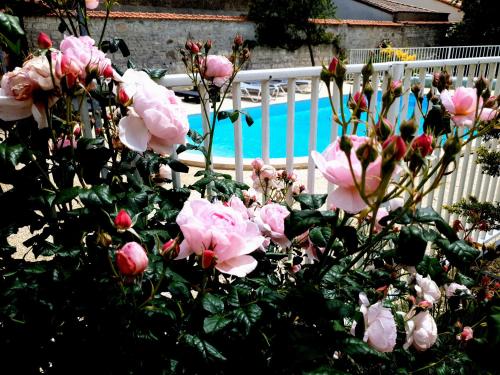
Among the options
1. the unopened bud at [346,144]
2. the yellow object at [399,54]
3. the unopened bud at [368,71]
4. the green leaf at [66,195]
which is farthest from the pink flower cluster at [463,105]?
the yellow object at [399,54]

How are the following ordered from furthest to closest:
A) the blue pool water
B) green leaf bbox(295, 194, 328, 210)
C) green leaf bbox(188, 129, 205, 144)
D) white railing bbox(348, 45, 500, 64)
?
white railing bbox(348, 45, 500, 64), the blue pool water, green leaf bbox(188, 129, 205, 144), green leaf bbox(295, 194, 328, 210)

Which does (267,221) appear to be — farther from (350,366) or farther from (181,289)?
(350,366)

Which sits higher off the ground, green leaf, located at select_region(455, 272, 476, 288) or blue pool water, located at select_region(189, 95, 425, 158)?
green leaf, located at select_region(455, 272, 476, 288)

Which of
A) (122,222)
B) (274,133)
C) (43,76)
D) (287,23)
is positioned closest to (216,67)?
(43,76)

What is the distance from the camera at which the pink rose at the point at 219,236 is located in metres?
0.62

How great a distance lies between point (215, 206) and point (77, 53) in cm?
39

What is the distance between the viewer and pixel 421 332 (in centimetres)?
86

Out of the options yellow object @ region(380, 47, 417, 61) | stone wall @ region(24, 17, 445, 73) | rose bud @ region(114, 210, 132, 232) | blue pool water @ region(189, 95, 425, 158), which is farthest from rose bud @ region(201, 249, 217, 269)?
yellow object @ region(380, 47, 417, 61)

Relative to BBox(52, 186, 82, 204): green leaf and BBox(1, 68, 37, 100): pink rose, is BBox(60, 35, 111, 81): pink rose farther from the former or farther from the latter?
BBox(52, 186, 82, 204): green leaf

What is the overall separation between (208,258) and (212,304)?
16 cm

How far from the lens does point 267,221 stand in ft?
3.00

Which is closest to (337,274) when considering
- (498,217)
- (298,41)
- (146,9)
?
(498,217)

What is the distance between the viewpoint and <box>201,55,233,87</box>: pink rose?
112 cm

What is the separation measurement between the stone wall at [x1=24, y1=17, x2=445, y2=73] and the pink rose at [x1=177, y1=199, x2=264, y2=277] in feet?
28.8
